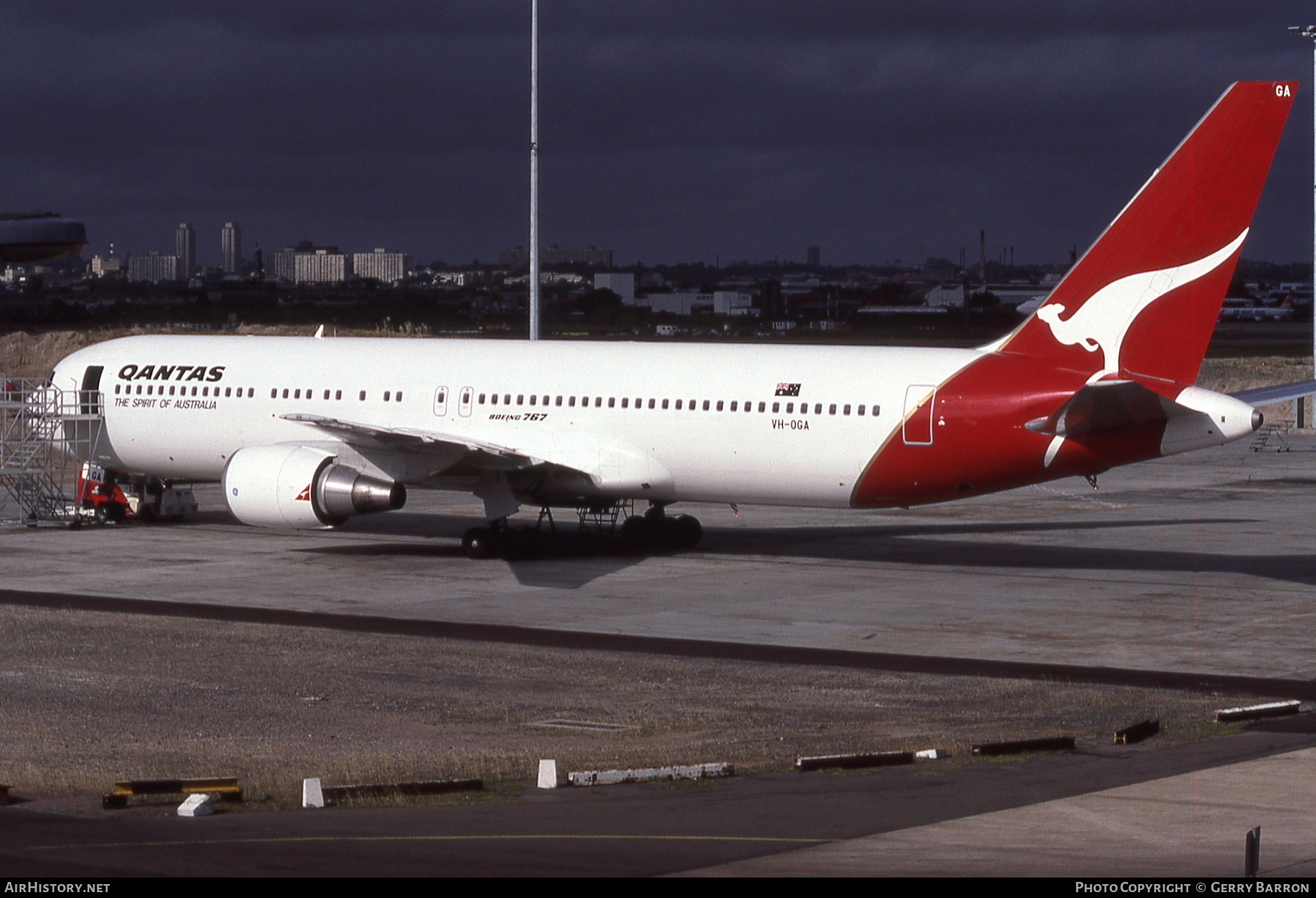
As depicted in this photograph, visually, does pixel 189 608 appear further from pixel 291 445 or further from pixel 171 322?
pixel 171 322

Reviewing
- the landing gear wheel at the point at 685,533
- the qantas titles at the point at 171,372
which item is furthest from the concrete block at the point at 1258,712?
the qantas titles at the point at 171,372

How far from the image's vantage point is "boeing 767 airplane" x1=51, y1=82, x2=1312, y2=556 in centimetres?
3178

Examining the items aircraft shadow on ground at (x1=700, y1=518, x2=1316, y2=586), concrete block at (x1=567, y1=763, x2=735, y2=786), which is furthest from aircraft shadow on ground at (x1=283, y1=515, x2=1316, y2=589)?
concrete block at (x1=567, y1=763, x2=735, y2=786)

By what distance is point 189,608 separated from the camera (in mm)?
30812

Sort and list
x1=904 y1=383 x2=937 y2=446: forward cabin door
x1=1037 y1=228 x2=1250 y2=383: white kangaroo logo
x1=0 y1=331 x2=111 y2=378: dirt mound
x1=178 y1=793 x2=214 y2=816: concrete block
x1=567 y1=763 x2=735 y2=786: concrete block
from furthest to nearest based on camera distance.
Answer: x1=0 y1=331 x2=111 y2=378: dirt mound < x1=904 y1=383 x2=937 y2=446: forward cabin door < x1=1037 y1=228 x2=1250 y2=383: white kangaroo logo < x1=567 y1=763 x2=735 y2=786: concrete block < x1=178 y1=793 x2=214 y2=816: concrete block

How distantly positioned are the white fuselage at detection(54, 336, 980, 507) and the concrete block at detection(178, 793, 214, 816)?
19733mm

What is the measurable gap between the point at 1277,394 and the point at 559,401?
14.7 metres

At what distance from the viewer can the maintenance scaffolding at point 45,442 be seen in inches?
1672

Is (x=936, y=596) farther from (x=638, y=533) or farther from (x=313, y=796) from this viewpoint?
(x=313, y=796)

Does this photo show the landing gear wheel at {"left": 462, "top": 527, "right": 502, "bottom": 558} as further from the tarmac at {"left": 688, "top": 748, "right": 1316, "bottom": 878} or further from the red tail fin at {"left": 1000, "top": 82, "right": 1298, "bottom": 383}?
the tarmac at {"left": 688, "top": 748, "right": 1316, "bottom": 878}

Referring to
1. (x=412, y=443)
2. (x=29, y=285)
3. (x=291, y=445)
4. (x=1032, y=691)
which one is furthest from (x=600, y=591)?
(x=29, y=285)

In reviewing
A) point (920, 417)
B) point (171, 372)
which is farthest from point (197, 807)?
point (171, 372)

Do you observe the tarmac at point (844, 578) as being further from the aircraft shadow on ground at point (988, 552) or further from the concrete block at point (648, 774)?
the concrete block at point (648, 774)

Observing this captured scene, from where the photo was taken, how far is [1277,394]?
35438 millimetres
